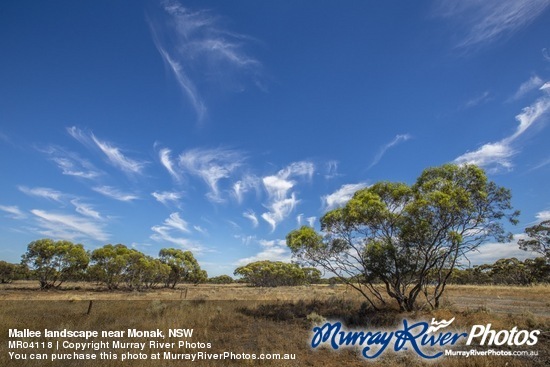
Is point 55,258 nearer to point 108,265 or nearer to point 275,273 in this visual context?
point 108,265

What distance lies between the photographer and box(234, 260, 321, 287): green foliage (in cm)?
10138

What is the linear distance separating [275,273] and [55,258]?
65050mm

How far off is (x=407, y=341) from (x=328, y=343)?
3.65 m

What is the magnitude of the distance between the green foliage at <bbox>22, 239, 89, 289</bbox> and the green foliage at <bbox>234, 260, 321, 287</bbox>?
2277 inches

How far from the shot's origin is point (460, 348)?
39.4 feet

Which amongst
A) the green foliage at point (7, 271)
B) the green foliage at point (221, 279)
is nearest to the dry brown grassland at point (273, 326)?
the green foliage at point (7, 271)

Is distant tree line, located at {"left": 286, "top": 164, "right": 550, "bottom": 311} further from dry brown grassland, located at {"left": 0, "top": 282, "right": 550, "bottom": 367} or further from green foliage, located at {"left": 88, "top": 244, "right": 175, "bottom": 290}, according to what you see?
green foliage, located at {"left": 88, "top": 244, "right": 175, "bottom": 290}

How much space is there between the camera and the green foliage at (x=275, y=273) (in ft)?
333

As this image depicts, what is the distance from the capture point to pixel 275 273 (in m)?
102

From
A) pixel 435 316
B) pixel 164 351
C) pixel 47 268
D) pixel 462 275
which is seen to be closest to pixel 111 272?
pixel 47 268

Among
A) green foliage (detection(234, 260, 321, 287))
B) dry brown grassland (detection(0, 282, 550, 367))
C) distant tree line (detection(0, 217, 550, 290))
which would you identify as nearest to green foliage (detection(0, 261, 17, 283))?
distant tree line (detection(0, 217, 550, 290))

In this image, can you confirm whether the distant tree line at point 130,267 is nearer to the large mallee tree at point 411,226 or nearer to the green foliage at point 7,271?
the green foliage at point 7,271

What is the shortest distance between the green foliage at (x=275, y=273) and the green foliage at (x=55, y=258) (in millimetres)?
57826

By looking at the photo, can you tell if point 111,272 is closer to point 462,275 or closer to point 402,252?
point 402,252
